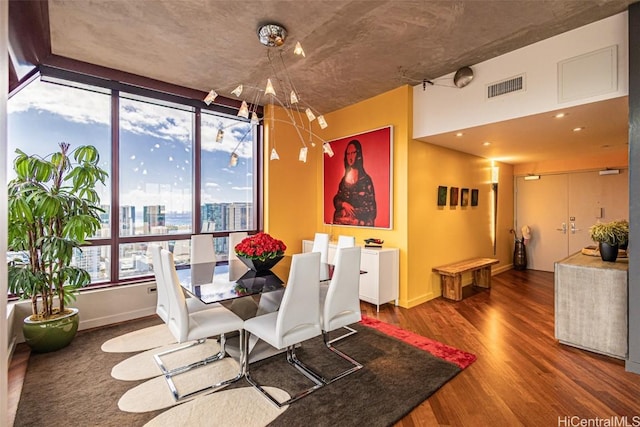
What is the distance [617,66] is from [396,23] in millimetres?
2028

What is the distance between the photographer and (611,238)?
3020 millimetres

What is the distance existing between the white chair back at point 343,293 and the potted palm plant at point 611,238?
2.66m

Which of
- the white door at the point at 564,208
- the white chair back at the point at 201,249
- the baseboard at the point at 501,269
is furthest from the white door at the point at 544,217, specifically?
the white chair back at the point at 201,249

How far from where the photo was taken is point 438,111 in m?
4.00

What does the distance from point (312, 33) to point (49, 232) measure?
3296 mm

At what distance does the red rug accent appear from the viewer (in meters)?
2.76

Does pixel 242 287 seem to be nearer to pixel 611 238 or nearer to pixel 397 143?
pixel 397 143

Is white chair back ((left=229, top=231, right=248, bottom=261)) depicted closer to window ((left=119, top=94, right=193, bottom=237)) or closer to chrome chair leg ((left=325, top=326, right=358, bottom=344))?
window ((left=119, top=94, right=193, bottom=237))

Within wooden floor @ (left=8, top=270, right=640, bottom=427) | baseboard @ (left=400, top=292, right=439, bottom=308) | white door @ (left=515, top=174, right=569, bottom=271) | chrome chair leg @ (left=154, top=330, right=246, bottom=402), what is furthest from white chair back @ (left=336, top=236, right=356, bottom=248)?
white door @ (left=515, top=174, right=569, bottom=271)

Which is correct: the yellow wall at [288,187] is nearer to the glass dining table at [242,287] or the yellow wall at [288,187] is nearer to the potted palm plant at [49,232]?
the glass dining table at [242,287]

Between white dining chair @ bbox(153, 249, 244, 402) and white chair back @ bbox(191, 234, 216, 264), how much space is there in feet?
4.04

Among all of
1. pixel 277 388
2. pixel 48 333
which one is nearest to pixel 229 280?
pixel 277 388

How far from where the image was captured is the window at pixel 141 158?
352 centimetres

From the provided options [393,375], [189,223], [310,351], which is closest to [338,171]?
[189,223]
